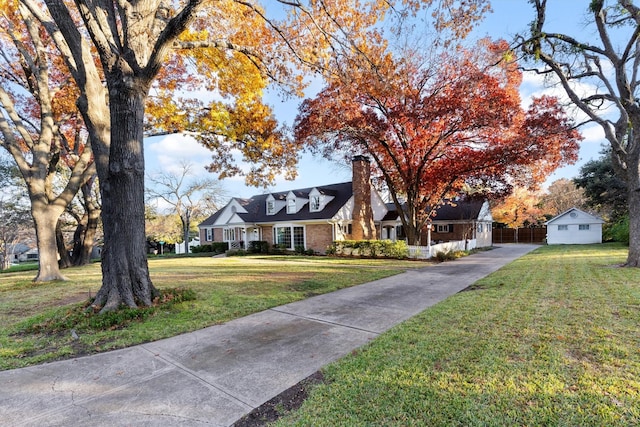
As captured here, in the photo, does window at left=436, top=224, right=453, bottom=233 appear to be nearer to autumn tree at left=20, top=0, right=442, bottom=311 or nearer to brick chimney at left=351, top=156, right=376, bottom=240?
brick chimney at left=351, top=156, right=376, bottom=240

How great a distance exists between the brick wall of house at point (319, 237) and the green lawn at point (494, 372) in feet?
47.2

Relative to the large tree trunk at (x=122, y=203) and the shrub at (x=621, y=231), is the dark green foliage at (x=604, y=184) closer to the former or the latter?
the shrub at (x=621, y=231)

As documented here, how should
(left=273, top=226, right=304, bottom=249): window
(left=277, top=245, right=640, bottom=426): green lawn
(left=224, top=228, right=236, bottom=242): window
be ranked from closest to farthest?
(left=277, top=245, right=640, bottom=426): green lawn, (left=273, top=226, right=304, bottom=249): window, (left=224, top=228, right=236, bottom=242): window

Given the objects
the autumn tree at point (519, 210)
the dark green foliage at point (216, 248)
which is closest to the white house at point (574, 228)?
the autumn tree at point (519, 210)

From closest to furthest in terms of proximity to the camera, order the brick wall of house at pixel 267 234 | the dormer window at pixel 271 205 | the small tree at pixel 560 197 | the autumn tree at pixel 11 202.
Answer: the autumn tree at pixel 11 202 → the brick wall of house at pixel 267 234 → the dormer window at pixel 271 205 → the small tree at pixel 560 197

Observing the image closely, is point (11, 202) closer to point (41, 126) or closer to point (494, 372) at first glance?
point (41, 126)

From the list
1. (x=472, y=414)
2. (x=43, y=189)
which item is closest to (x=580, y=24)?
(x=472, y=414)

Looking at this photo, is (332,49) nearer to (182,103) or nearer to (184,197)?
(182,103)

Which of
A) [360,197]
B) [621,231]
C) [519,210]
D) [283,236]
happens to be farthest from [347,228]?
[519,210]

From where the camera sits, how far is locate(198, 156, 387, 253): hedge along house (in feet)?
65.7

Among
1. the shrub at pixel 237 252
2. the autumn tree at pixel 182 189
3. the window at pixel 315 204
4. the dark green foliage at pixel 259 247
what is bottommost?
the shrub at pixel 237 252

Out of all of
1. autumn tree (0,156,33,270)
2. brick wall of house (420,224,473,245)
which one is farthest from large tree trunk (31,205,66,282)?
brick wall of house (420,224,473,245)

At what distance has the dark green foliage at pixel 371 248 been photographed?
53.0 ft

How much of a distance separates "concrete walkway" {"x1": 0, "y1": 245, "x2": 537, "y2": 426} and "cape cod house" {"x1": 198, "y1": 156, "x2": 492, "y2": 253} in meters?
14.4
